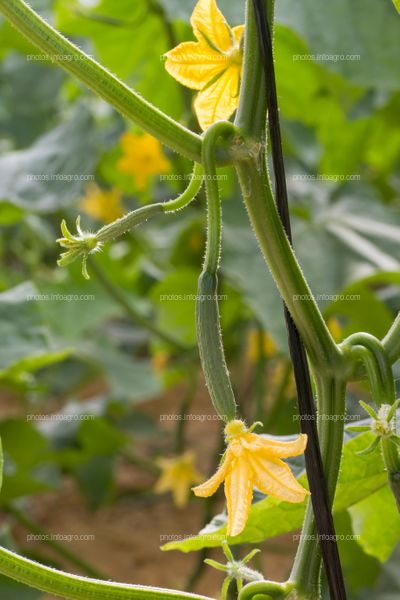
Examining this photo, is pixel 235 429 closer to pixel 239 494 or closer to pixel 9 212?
pixel 239 494

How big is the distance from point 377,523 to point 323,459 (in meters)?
0.25

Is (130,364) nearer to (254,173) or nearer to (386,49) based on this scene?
(386,49)

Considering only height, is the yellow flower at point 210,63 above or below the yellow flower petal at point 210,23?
below

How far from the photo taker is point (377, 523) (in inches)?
31.4

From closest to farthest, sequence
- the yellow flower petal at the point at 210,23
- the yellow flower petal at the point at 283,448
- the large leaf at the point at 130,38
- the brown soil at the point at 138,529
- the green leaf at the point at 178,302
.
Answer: the yellow flower petal at the point at 283,448 < the yellow flower petal at the point at 210,23 < the large leaf at the point at 130,38 < the green leaf at the point at 178,302 < the brown soil at the point at 138,529

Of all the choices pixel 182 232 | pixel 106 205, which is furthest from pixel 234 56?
pixel 106 205

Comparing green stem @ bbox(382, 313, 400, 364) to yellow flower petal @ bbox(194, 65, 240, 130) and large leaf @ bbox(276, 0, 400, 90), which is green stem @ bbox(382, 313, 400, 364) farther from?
large leaf @ bbox(276, 0, 400, 90)

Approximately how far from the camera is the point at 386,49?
1.23 metres

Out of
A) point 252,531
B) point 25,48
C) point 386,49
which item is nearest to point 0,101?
point 25,48

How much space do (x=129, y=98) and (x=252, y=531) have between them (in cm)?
36

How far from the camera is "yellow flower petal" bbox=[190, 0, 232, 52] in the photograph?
603 millimetres

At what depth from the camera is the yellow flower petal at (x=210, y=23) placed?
603mm

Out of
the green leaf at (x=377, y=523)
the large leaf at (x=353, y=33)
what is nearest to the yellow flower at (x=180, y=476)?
the large leaf at (x=353, y=33)

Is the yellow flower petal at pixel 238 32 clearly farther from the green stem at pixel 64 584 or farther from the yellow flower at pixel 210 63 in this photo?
the green stem at pixel 64 584
